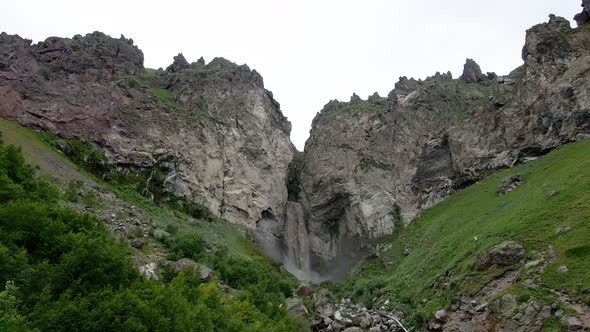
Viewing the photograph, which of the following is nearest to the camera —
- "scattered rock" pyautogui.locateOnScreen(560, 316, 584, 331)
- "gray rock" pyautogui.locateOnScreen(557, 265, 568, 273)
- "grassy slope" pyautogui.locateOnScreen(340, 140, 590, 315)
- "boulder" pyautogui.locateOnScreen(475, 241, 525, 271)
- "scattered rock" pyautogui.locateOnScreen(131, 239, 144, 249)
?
"scattered rock" pyautogui.locateOnScreen(560, 316, 584, 331)

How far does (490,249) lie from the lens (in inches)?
1326

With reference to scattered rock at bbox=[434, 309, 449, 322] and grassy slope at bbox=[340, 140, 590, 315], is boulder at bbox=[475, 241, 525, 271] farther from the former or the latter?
scattered rock at bbox=[434, 309, 449, 322]

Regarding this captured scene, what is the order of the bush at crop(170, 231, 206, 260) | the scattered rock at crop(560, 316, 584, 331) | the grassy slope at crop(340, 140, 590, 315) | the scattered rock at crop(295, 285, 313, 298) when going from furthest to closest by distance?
the scattered rock at crop(295, 285, 313, 298) < the bush at crop(170, 231, 206, 260) < the grassy slope at crop(340, 140, 590, 315) < the scattered rock at crop(560, 316, 584, 331)

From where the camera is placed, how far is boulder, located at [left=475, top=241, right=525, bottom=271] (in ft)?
104

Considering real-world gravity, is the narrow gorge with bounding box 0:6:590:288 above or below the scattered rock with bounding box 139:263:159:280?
above

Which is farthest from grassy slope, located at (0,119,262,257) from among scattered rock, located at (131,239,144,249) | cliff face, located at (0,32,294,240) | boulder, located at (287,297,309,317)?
boulder, located at (287,297,309,317)

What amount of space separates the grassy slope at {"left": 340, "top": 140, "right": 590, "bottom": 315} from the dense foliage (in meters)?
12.9

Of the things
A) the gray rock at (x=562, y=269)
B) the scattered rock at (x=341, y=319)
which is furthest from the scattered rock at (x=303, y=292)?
the gray rock at (x=562, y=269)

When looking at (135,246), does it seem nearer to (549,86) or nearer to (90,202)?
(90,202)

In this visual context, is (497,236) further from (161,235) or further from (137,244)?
(161,235)

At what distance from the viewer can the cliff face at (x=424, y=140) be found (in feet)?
213

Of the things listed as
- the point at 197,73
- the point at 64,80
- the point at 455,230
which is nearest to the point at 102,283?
the point at 455,230

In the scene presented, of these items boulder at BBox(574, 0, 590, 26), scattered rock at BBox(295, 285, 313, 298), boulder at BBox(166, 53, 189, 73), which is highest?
boulder at BBox(574, 0, 590, 26)

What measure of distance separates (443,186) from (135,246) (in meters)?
53.2
